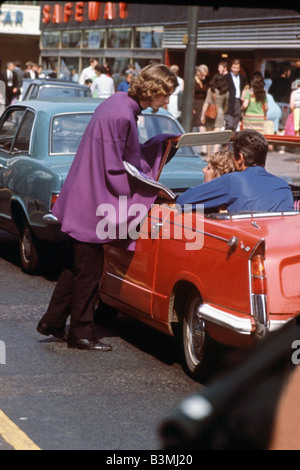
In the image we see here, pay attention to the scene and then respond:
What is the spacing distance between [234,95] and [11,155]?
9.94m

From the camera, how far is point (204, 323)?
561 centimetres

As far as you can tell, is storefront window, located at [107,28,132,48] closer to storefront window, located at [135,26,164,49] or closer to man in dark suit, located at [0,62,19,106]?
storefront window, located at [135,26,164,49]

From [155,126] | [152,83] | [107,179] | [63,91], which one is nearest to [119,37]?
[63,91]

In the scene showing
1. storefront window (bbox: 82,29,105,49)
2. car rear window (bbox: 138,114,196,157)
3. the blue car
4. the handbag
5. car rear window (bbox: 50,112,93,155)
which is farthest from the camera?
storefront window (bbox: 82,29,105,49)

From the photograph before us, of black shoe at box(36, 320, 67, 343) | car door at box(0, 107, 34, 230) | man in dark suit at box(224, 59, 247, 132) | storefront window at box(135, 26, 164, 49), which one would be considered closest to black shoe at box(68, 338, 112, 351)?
black shoe at box(36, 320, 67, 343)

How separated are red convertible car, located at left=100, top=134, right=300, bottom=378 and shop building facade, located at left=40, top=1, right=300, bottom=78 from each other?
11.2m

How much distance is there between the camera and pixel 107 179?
626 cm

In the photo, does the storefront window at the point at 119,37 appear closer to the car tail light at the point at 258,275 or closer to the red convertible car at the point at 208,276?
the red convertible car at the point at 208,276

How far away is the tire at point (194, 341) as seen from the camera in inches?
223

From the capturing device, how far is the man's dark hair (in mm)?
6195

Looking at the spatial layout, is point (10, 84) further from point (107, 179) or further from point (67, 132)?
point (107, 179)

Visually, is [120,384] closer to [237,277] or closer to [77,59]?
[237,277]

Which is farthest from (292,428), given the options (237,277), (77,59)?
(77,59)
